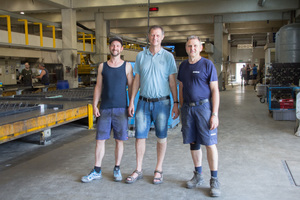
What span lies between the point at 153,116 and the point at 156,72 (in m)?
0.50

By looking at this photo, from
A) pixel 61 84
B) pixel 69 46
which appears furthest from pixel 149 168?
pixel 69 46

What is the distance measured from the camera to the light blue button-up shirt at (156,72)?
331cm

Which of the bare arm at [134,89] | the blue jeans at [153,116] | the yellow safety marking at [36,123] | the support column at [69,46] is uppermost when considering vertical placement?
the support column at [69,46]

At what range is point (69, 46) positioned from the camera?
13.4 m

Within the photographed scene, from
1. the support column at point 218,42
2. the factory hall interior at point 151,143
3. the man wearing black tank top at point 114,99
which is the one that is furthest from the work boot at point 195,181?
the support column at point 218,42

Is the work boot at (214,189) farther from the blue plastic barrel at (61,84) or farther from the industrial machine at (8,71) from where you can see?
the industrial machine at (8,71)

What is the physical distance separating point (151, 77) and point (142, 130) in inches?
24.1

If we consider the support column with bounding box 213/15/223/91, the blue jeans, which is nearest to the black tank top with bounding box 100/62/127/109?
the blue jeans

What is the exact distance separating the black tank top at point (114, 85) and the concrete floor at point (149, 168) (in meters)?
0.95

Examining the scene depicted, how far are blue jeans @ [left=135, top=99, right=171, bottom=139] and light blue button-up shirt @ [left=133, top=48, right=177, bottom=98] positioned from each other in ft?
0.34

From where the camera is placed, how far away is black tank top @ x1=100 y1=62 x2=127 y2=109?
344cm

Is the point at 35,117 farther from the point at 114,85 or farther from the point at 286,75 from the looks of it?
the point at 286,75

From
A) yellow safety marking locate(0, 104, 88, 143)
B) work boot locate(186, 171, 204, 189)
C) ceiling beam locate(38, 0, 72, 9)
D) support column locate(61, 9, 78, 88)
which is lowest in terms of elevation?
work boot locate(186, 171, 204, 189)

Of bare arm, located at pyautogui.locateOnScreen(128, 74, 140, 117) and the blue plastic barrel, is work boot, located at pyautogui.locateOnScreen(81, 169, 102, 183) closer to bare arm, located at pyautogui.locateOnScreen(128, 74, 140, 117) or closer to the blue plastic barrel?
bare arm, located at pyautogui.locateOnScreen(128, 74, 140, 117)
